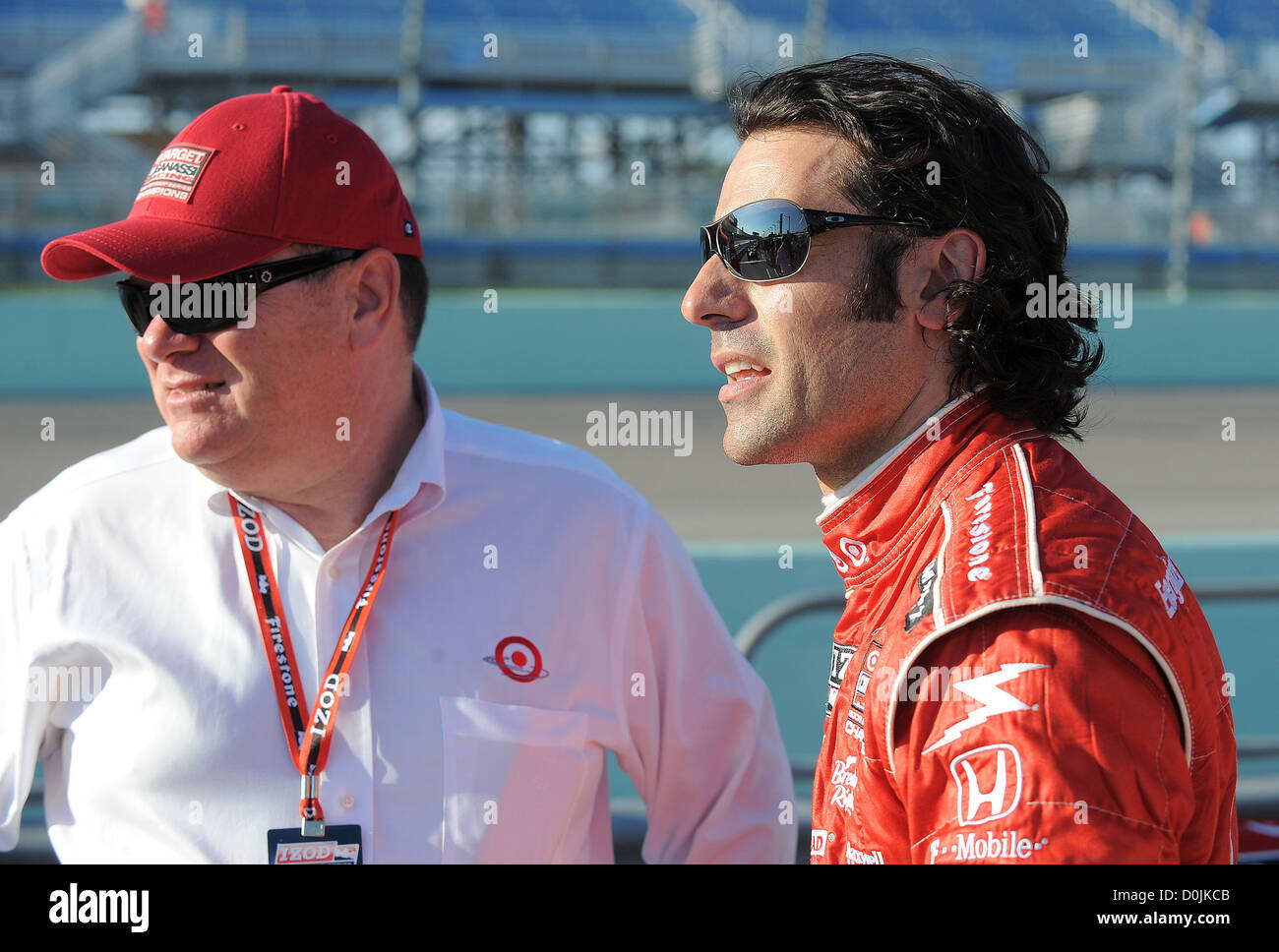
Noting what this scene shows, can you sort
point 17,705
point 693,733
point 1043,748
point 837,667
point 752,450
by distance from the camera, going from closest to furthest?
1. point 1043,748
2. point 837,667
3. point 752,450
4. point 17,705
5. point 693,733

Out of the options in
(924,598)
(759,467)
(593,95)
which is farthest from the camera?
(593,95)

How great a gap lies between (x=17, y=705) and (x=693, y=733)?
109cm

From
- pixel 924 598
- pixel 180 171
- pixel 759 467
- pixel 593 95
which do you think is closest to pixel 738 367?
pixel 924 598

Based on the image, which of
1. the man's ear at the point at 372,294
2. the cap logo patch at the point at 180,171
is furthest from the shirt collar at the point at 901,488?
the cap logo patch at the point at 180,171

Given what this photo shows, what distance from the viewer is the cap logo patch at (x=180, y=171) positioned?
2049mm

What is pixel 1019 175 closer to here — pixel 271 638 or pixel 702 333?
pixel 271 638

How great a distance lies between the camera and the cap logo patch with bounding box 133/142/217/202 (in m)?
2.05

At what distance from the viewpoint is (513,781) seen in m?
1.99

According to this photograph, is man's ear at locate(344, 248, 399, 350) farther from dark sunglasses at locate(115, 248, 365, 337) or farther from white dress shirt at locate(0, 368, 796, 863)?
white dress shirt at locate(0, 368, 796, 863)

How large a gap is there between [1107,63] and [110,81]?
18.4 m

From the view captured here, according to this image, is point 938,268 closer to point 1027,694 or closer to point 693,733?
point 1027,694

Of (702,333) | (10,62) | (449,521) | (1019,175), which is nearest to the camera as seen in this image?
(1019,175)

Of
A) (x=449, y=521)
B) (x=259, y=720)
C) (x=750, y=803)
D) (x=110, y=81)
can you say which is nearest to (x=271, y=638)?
(x=259, y=720)
